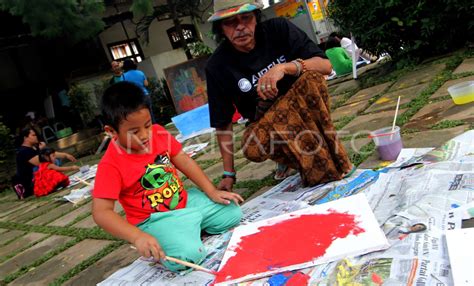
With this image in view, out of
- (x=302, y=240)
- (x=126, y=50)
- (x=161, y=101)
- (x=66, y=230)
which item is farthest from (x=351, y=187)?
(x=126, y=50)

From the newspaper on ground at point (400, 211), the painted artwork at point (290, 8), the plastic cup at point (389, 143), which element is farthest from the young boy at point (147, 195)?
the painted artwork at point (290, 8)

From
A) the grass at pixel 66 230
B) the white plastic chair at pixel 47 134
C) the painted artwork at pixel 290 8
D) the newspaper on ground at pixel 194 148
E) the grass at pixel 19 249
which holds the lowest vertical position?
the grass at pixel 19 249

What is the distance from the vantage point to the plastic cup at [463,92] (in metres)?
2.42

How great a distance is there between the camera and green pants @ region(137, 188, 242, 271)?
1579mm

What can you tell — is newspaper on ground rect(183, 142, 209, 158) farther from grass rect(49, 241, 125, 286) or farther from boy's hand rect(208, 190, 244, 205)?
boy's hand rect(208, 190, 244, 205)

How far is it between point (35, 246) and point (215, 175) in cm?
149

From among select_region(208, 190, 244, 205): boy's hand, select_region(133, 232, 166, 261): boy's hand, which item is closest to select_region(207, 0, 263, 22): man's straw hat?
select_region(208, 190, 244, 205): boy's hand

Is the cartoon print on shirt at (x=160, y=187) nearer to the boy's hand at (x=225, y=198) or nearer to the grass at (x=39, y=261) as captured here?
the boy's hand at (x=225, y=198)

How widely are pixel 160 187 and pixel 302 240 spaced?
28.4 inches

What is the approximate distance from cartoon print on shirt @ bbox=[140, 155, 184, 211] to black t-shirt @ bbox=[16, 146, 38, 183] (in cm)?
370

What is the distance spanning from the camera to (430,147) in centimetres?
205

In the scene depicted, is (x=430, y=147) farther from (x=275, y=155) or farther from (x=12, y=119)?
(x=12, y=119)

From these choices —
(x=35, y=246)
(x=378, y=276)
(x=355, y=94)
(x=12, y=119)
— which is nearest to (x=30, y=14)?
(x=12, y=119)

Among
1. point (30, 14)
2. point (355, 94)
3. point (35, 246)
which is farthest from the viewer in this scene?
point (30, 14)
